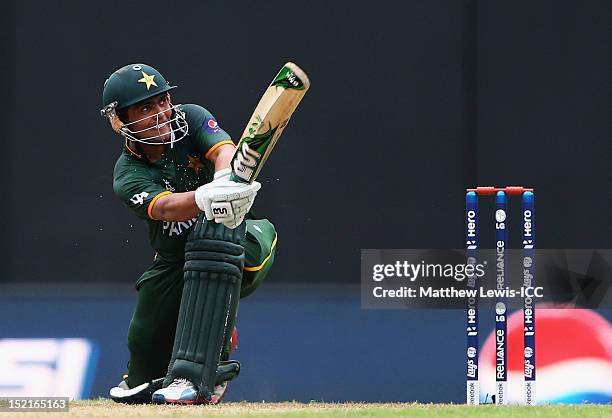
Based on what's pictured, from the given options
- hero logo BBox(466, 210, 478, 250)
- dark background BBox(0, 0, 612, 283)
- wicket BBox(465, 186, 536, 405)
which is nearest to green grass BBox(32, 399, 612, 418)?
wicket BBox(465, 186, 536, 405)

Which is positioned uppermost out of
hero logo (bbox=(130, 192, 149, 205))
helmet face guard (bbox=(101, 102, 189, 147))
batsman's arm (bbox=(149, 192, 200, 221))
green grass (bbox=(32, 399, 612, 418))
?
helmet face guard (bbox=(101, 102, 189, 147))

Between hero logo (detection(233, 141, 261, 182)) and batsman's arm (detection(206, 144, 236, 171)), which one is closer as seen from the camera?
hero logo (detection(233, 141, 261, 182))

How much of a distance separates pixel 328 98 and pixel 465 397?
1453 millimetres

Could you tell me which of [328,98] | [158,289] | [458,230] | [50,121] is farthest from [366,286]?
[50,121]

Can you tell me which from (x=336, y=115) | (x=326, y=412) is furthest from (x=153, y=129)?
(x=336, y=115)

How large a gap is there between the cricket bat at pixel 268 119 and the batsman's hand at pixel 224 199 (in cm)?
3

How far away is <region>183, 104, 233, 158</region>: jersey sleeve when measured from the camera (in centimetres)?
482

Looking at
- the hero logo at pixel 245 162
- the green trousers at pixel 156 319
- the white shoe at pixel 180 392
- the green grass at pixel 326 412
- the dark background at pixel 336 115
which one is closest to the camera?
the green grass at pixel 326 412

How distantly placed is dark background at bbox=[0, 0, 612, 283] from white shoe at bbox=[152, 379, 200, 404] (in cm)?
164

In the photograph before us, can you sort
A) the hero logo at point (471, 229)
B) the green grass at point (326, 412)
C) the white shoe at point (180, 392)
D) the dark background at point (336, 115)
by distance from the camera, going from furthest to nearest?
the dark background at point (336, 115)
the hero logo at point (471, 229)
the white shoe at point (180, 392)
the green grass at point (326, 412)

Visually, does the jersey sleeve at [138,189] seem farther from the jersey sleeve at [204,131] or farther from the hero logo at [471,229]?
the hero logo at [471,229]

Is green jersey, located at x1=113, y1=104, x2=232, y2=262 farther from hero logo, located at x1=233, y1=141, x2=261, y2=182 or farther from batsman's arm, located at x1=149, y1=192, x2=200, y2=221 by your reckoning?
hero logo, located at x1=233, y1=141, x2=261, y2=182

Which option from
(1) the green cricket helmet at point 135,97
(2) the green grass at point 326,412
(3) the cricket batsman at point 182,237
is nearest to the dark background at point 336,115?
(3) the cricket batsman at point 182,237

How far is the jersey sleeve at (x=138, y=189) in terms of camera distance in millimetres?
4629
